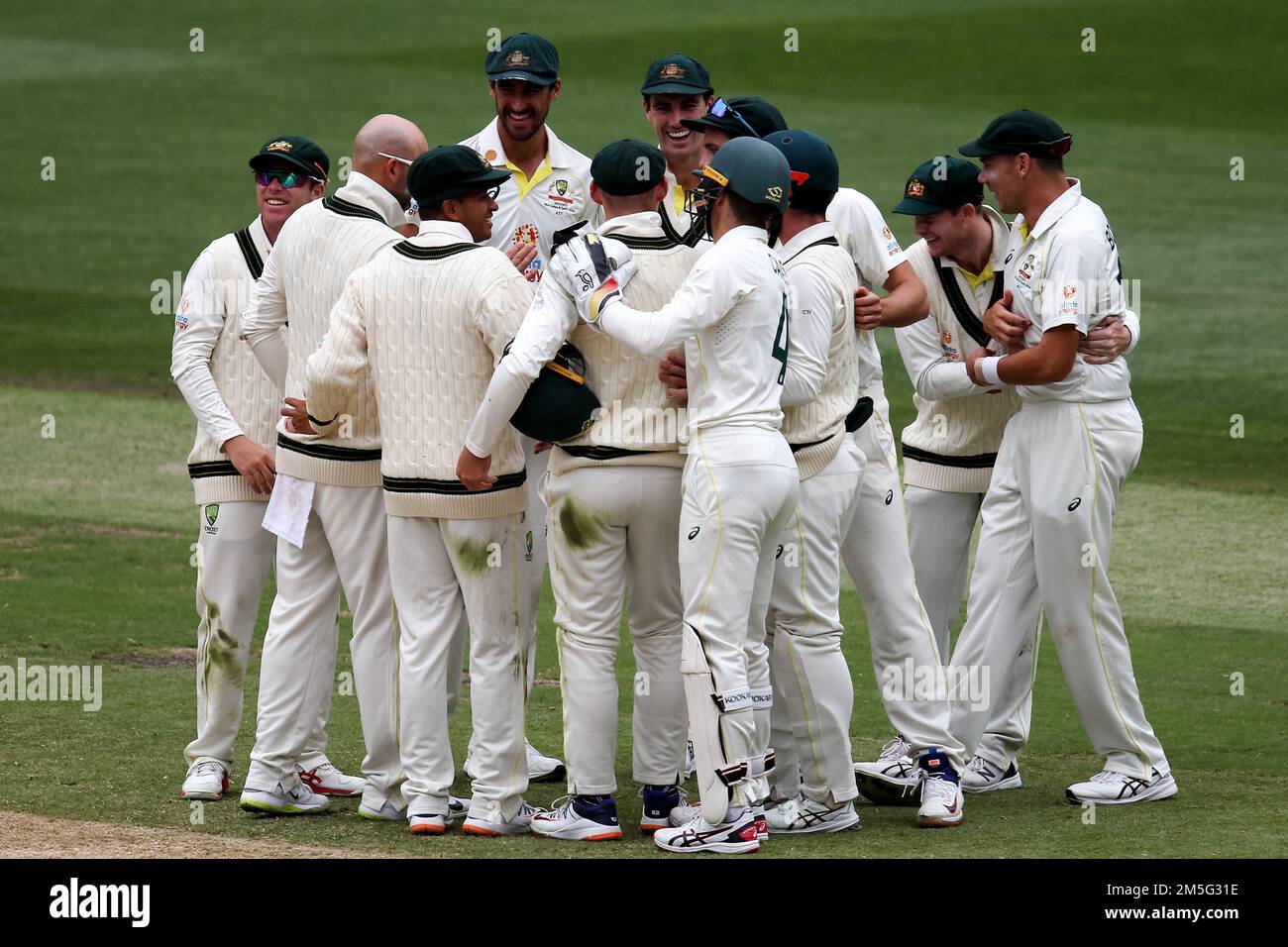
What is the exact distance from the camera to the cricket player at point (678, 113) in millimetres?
7602

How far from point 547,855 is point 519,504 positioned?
1246mm

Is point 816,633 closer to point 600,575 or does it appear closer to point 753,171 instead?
point 600,575

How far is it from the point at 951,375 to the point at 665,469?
60.9 inches

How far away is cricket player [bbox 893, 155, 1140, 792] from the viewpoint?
7.36m

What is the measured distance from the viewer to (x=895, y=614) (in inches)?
273

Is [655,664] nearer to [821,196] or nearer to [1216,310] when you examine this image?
[821,196]

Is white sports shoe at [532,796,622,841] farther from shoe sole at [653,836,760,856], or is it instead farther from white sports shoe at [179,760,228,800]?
white sports shoe at [179,760,228,800]

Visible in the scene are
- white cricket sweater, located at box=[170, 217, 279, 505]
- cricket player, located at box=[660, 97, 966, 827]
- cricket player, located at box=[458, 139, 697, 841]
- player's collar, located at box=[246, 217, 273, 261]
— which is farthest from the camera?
player's collar, located at box=[246, 217, 273, 261]

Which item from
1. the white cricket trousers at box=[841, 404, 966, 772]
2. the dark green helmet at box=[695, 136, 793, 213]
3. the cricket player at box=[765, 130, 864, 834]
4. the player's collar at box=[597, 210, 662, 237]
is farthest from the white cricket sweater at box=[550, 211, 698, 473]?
the white cricket trousers at box=[841, 404, 966, 772]

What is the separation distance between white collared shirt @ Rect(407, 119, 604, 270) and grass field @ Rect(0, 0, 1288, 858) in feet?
7.24

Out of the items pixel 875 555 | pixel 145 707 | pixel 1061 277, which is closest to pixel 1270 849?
pixel 875 555

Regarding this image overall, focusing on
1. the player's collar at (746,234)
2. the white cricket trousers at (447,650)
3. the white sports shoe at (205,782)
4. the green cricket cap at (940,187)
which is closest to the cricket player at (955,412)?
the green cricket cap at (940,187)

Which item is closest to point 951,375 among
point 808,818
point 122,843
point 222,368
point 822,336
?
point 822,336

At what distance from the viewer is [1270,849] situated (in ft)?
19.6
